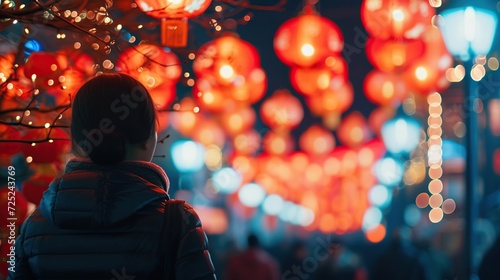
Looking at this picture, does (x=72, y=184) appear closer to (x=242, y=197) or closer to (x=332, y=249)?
(x=332, y=249)

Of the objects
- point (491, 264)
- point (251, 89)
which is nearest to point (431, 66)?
point (251, 89)

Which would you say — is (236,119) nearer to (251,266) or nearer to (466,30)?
(251,266)

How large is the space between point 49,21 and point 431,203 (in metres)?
44.7

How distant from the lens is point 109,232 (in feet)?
10.8

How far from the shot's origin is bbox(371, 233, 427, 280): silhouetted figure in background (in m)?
13.5

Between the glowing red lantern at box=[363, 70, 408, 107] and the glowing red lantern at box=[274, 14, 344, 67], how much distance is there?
5.59 m

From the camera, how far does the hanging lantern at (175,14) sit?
259 inches

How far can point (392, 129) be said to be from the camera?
21219mm

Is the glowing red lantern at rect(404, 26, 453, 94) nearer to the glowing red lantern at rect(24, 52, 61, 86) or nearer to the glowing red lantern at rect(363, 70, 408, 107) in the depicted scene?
the glowing red lantern at rect(363, 70, 408, 107)

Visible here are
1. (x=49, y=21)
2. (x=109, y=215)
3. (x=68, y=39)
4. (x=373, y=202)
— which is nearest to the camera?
(x=109, y=215)

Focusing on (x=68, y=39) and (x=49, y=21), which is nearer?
(x=49, y=21)

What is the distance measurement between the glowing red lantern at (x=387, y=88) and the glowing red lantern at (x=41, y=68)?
1155cm

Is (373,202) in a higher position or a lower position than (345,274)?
lower

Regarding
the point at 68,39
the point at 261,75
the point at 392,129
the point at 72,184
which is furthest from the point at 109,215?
the point at 392,129
